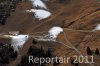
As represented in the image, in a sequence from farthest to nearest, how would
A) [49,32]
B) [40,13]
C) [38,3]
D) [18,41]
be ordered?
[38,3], [40,13], [49,32], [18,41]

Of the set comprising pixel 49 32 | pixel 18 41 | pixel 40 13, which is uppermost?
pixel 40 13

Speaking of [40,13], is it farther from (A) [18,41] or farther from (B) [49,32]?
(A) [18,41]

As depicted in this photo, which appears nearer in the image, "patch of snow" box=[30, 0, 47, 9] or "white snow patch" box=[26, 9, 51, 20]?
"white snow patch" box=[26, 9, 51, 20]

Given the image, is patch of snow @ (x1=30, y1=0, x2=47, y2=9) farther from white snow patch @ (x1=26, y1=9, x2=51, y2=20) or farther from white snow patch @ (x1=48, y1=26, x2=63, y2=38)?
white snow patch @ (x1=48, y1=26, x2=63, y2=38)

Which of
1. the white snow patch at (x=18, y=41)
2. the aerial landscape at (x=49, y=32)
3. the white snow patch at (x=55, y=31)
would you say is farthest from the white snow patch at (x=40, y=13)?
the white snow patch at (x=18, y=41)

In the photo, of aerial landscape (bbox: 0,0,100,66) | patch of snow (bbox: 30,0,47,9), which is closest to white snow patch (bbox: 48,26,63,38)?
aerial landscape (bbox: 0,0,100,66)

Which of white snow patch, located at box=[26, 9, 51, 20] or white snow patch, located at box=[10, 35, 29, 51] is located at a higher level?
white snow patch, located at box=[26, 9, 51, 20]

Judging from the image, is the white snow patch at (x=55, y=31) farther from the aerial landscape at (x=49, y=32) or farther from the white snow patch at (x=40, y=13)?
the white snow patch at (x=40, y=13)

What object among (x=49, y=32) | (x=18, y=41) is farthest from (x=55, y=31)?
(x=18, y=41)

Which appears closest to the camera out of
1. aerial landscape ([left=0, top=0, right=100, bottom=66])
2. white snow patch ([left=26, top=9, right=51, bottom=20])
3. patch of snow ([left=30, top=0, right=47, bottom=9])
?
aerial landscape ([left=0, top=0, right=100, bottom=66])
